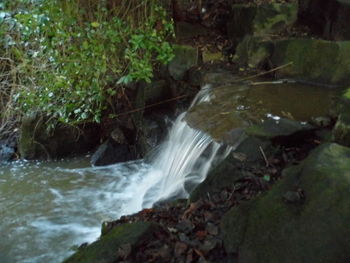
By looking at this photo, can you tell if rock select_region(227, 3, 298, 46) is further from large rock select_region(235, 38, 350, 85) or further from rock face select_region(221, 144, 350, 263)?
rock face select_region(221, 144, 350, 263)

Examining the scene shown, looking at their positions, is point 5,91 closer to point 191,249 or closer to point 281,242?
point 191,249

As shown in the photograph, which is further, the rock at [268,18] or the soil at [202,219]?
the rock at [268,18]

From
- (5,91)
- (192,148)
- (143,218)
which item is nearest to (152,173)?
(192,148)

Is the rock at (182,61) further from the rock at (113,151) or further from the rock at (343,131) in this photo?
the rock at (343,131)

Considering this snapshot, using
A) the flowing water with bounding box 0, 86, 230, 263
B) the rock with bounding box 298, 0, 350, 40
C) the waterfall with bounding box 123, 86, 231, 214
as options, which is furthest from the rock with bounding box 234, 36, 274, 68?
the flowing water with bounding box 0, 86, 230, 263

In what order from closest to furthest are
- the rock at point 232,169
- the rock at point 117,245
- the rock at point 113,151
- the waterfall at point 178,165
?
1. the rock at point 117,245
2. the rock at point 232,169
3. the waterfall at point 178,165
4. the rock at point 113,151

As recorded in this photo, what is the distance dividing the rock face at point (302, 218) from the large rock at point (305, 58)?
10.8 feet

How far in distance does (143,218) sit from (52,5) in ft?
8.58

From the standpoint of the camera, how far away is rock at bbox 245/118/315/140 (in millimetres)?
3535

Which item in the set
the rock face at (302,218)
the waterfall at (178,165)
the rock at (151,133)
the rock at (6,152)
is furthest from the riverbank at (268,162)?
the rock at (6,152)

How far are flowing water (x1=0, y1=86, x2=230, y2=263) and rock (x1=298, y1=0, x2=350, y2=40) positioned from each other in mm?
2186

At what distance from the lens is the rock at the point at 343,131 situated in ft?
10.2

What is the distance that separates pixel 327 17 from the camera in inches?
246

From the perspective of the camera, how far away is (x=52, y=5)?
4531 millimetres
